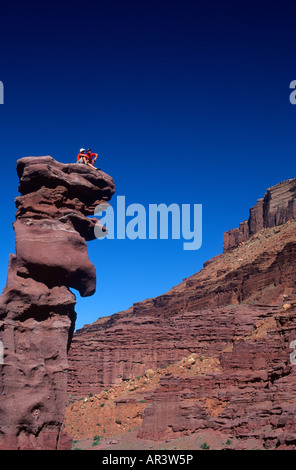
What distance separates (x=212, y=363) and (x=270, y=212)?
79.3m

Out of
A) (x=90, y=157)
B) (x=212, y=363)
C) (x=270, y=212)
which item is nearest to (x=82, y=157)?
(x=90, y=157)

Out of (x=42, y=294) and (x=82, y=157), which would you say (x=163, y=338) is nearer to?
(x=82, y=157)

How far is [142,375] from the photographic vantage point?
172ft

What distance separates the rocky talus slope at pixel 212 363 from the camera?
26828 millimetres

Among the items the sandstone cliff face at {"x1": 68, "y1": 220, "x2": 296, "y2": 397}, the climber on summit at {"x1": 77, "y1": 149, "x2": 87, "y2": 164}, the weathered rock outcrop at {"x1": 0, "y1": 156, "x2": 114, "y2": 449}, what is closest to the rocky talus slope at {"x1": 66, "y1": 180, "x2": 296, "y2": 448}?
the sandstone cliff face at {"x1": 68, "y1": 220, "x2": 296, "y2": 397}

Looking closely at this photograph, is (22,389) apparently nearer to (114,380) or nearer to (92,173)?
(92,173)

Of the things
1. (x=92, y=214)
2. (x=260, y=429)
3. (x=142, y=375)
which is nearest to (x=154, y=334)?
(x=142, y=375)

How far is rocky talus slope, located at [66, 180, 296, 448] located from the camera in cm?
2683

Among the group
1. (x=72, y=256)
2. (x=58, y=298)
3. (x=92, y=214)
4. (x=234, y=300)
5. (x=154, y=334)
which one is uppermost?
(x=234, y=300)

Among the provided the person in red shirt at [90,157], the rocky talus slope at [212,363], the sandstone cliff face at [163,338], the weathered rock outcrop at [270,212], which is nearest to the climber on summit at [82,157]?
the person in red shirt at [90,157]

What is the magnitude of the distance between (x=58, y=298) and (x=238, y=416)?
17540mm

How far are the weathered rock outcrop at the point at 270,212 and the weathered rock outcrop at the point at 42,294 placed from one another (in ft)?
329

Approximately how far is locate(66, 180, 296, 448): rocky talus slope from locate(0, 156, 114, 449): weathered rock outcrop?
1148 centimetres

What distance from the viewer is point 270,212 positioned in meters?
117
